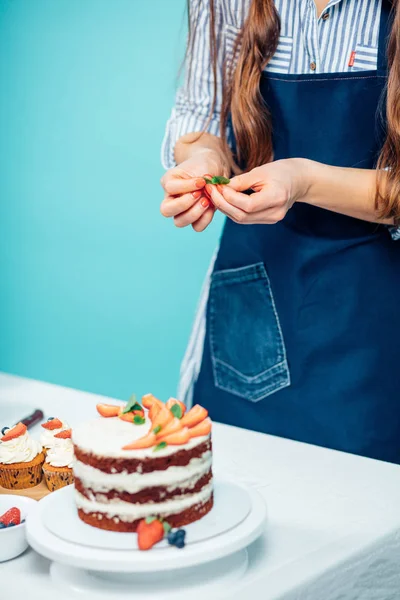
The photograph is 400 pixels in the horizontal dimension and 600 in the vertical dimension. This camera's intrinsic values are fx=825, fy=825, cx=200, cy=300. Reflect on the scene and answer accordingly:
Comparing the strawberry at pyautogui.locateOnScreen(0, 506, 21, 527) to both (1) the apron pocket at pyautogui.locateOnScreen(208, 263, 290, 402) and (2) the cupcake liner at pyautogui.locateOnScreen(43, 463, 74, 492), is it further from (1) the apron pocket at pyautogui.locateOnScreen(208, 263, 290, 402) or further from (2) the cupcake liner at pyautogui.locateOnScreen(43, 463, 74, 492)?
(1) the apron pocket at pyautogui.locateOnScreen(208, 263, 290, 402)

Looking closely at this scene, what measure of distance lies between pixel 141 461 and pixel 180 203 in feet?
1.92

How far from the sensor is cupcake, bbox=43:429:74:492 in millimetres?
1100

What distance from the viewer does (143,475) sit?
2.92ft

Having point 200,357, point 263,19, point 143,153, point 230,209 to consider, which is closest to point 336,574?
point 230,209

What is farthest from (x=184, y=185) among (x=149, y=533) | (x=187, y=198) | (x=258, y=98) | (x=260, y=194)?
(x=149, y=533)

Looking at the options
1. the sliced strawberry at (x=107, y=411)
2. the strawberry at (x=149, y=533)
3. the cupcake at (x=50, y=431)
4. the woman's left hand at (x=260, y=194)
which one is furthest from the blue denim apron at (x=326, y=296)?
the strawberry at (x=149, y=533)

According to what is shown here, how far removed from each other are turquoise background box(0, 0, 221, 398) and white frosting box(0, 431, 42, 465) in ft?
6.01

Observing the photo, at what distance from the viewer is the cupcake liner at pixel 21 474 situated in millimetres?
1117

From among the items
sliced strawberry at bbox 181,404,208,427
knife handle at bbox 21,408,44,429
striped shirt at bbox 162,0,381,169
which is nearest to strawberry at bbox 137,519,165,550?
sliced strawberry at bbox 181,404,208,427

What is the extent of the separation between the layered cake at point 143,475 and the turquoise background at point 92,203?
6.66ft

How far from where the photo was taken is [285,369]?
5.36 ft

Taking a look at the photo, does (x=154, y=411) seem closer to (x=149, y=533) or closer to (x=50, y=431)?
(x=149, y=533)

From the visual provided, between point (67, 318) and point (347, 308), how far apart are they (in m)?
2.11

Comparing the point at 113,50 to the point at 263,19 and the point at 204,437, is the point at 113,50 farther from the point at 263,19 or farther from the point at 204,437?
the point at 204,437
